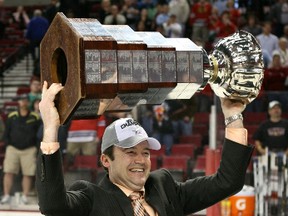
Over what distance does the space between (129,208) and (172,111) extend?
5.11 m

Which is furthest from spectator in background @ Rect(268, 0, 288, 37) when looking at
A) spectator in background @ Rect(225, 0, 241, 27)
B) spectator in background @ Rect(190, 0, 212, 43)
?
spectator in background @ Rect(190, 0, 212, 43)

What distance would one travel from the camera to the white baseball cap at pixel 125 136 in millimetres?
3363

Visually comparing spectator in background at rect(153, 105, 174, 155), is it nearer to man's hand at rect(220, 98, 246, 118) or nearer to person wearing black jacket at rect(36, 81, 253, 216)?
person wearing black jacket at rect(36, 81, 253, 216)

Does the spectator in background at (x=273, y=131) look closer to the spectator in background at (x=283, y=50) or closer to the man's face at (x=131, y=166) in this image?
the spectator in background at (x=283, y=50)

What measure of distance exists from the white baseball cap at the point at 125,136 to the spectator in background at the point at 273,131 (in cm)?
431

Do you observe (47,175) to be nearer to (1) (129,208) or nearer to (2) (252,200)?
(1) (129,208)

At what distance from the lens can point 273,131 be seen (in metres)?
7.95

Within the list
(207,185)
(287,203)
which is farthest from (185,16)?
(207,185)

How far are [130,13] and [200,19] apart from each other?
120cm

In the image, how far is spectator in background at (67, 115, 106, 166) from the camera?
8.04 metres

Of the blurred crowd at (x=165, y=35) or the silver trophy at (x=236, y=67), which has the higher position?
the silver trophy at (x=236, y=67)

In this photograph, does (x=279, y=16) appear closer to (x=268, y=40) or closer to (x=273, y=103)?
(x=268, y=40)

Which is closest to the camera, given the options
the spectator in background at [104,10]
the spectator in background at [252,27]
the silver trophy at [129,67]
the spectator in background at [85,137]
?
the silver trophy at [129,67]

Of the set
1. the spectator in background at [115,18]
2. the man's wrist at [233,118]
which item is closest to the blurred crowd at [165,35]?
the spectator in background at [115,18]
